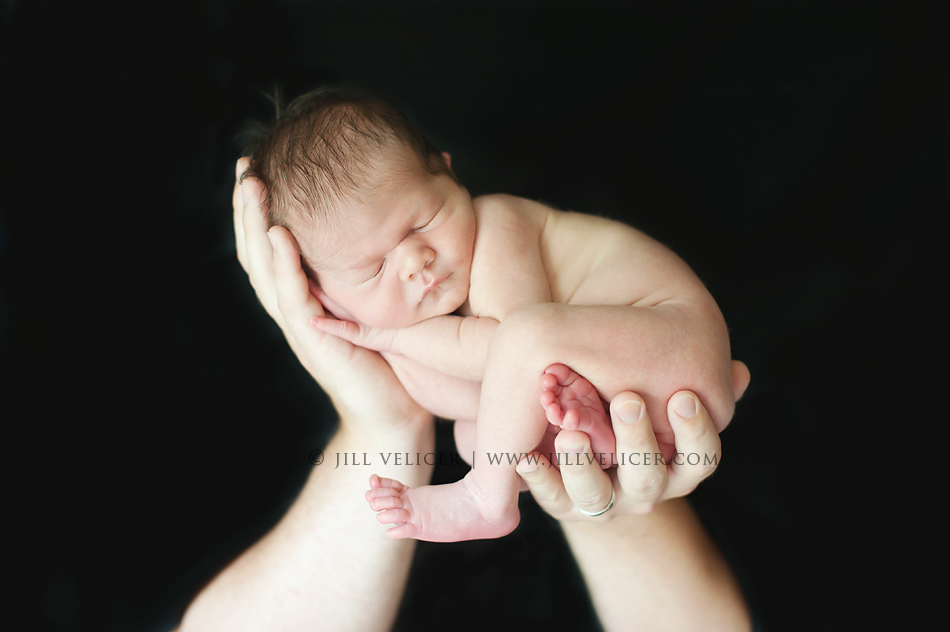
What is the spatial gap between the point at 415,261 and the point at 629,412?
1.30ft

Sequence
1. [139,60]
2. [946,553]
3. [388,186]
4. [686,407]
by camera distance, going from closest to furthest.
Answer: [686,407], [388,186], [946,553], [139,60]

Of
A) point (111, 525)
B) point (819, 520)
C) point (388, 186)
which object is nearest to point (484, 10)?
point (388, 186)

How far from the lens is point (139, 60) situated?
47.3 inches

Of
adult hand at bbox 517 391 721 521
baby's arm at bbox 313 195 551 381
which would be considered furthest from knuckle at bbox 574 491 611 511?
baby's arm at bbox 313 195 551 381

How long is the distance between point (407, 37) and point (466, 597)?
1.40m

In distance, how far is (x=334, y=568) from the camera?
1094 mm

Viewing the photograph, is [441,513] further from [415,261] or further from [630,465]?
[415,261]

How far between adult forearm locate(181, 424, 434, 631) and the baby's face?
0.33 metres

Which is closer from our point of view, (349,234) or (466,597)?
(349,234)

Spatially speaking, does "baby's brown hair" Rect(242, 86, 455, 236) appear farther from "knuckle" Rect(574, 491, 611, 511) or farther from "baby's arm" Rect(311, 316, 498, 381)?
"knuckle" Rect(574, 491, 611, 511)

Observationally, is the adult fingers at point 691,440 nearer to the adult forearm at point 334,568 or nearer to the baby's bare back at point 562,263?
the baby's bare back at point 562,263

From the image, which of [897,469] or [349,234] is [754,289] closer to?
[897,469]

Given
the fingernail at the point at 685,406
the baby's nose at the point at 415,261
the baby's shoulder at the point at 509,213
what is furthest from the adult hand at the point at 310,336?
the fingernail at the point at 685,406

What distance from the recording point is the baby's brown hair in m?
0.82
